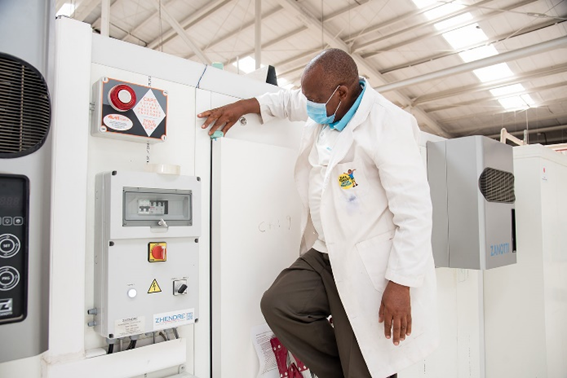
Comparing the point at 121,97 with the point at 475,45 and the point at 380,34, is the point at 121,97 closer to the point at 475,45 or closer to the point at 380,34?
the point at 380,34

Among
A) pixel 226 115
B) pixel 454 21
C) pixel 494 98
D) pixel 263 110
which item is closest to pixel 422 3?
pixel 454 21

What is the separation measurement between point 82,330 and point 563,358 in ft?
9.67

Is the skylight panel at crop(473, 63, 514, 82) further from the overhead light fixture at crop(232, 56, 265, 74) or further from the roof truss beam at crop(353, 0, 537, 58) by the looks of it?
the overhead light fixture at crop(232, 56, 265, 74)

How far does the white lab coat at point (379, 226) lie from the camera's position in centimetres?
127

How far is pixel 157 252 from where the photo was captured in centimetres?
115

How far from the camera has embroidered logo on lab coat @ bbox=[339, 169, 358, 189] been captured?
4.38 feet

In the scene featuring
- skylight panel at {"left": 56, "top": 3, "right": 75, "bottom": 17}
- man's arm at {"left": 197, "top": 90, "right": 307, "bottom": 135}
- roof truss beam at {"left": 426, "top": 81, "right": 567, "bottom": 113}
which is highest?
skylight panel at {"left": 56, "top": 3, "right": 75, "bottom": 17}

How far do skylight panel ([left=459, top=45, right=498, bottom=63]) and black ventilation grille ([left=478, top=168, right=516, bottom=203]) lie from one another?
376 cm

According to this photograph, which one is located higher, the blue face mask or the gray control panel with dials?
the blue face mask

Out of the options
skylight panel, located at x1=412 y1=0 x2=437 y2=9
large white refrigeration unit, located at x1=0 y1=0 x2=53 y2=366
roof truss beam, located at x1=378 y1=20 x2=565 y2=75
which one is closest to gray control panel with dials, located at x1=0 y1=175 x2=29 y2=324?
large white refrigeration unit, located at x1=0 y1=0 x2=53 y2=366

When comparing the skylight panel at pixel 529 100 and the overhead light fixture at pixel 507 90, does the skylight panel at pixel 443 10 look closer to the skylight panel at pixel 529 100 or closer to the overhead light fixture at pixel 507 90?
the overhead light fixture at pixel 507 90

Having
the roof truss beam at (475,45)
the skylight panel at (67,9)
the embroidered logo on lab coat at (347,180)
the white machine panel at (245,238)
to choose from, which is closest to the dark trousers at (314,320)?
the white machine panel at (245,238)

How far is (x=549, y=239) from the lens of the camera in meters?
2.59

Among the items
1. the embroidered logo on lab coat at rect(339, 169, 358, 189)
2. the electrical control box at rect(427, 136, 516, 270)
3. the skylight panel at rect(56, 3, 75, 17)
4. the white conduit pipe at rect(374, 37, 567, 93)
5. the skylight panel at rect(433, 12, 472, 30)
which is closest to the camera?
the embroidered logo on lab coat at rect(339, 169, 358, 189)
